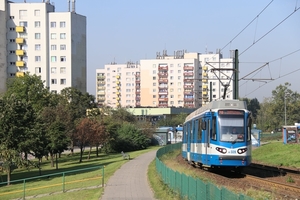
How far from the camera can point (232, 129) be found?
22.4 meters

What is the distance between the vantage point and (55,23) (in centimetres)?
9606

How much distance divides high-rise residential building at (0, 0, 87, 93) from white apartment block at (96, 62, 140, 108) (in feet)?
210

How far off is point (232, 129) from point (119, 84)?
14475cm

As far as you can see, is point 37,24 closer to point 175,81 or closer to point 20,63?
point 20,63

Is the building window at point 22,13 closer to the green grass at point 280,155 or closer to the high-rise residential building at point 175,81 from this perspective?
the high-rise residential building at point 175,81

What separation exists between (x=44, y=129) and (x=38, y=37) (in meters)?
51.3

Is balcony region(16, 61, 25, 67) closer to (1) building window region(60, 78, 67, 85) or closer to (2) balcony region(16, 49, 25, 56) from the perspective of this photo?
(2) balcony region(16, 49, 25, 56)

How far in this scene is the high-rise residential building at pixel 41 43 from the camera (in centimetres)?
9525

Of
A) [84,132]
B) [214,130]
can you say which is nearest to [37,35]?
[84,132]

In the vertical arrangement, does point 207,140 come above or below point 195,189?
above

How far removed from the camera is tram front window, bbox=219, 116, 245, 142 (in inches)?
875

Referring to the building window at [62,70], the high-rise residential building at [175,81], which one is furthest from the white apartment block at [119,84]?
the building window at [62,70]

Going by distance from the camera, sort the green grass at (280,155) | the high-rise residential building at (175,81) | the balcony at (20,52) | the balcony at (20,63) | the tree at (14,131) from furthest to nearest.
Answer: the high-rise residential building at (175,81), the balcony at (20,52), the balcony at (20,63), the tree at (14,131), the green grass at (280,155)

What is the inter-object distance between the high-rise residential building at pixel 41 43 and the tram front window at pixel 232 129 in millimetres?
74991
